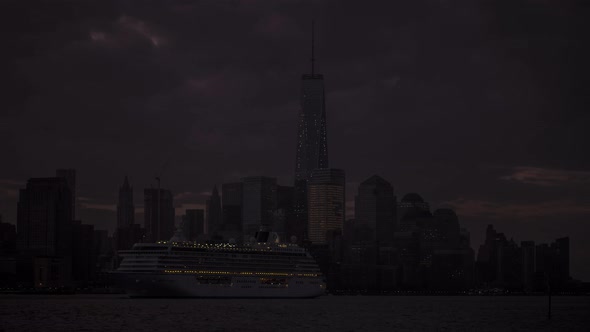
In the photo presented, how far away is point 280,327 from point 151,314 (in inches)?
1131

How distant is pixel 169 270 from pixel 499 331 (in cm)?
9159

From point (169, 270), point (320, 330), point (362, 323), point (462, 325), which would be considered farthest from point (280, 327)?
point (169, 270)

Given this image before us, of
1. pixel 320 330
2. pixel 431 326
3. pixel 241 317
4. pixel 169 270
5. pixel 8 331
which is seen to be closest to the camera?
pixel 8 331

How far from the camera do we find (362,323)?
432ft

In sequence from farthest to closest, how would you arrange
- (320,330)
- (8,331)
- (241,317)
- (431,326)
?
(241,317)
(431,326)
(320,330)
(8,331)

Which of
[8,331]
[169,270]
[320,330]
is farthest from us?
[169,270]

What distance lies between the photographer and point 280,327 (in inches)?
4656

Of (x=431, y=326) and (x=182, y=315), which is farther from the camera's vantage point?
(x=182, y=315)

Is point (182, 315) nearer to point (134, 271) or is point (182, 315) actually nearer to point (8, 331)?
point (8, 331)

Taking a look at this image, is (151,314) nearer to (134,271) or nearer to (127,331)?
(127,331)

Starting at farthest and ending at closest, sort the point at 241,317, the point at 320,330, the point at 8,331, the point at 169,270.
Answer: the point at 169,270
the point at 241,317
the point at 320,330
the point at 8,331

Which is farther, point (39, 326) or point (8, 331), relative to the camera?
point (39, 326)

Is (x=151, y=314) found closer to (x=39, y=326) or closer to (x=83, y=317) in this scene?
(x=83, y=317)

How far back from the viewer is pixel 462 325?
13050 cm
